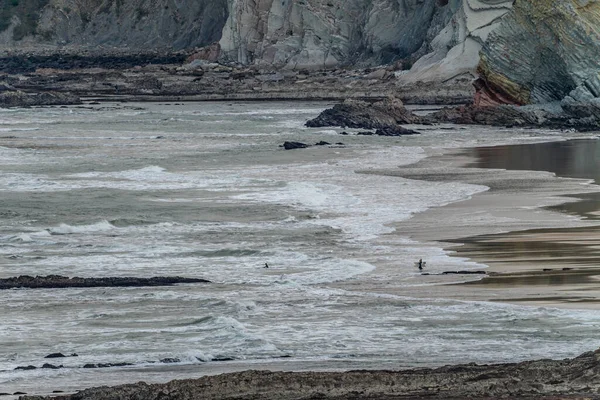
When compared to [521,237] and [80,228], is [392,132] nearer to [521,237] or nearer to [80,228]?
[80,228]

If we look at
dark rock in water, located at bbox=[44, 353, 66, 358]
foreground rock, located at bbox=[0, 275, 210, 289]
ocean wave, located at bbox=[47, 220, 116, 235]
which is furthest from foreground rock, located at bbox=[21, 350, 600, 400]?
ocean wave, located at bbox=[47, 220, 116, 235]

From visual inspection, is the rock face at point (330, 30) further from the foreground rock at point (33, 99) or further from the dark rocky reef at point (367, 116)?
the dark rocky reef at point (367, 116)

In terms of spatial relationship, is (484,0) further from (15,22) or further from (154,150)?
(15,22)

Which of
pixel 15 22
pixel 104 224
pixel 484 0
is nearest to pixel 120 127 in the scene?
pixel 484 0

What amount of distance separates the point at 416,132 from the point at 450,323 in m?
26.4

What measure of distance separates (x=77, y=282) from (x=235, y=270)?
74.9 inches

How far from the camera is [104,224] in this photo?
18.6m

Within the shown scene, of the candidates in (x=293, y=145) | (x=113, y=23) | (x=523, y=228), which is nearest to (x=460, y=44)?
(x=293, y=145)

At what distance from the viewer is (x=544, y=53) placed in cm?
3844

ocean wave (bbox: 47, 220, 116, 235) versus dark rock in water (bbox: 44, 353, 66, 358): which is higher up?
dark rock in water (bbox: 44, 353, 66, 358)

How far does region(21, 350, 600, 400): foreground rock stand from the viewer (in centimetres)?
787

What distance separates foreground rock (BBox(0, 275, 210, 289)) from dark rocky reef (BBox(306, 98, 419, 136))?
24552mm

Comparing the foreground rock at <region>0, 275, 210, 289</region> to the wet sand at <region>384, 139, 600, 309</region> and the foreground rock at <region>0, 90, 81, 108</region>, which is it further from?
the foreground rock at <region>0, 90, 81, 108</region>

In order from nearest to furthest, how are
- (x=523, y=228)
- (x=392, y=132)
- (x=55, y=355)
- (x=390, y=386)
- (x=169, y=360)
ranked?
1. (x=390, y=386)
2. (x=169, y=360)
3. (x=55, y=355)
4. (x=523, y=228)
5. (x=392, y=132)
